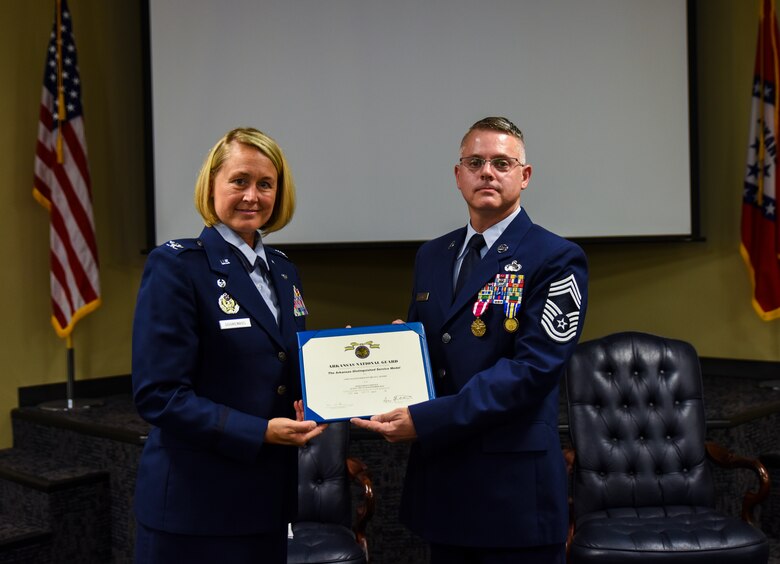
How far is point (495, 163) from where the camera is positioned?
202 centimetres

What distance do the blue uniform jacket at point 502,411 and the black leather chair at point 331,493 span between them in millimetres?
860

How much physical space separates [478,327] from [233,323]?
57cm

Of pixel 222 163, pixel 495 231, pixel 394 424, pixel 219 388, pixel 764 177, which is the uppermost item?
pixel 764 177

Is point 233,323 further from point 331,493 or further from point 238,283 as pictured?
point 331,493

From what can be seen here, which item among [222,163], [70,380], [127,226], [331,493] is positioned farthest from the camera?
[127,226]

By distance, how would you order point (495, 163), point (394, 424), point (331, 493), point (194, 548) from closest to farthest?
point (194, 548), point (394, 424), point (495, 163), point (331, 493)

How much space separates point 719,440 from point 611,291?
4.92 ft

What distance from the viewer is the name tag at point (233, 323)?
5.67 ft

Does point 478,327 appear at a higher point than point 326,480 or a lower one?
higher

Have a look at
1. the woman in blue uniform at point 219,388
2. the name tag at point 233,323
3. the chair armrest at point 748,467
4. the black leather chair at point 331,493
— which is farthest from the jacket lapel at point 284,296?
the chair armrest at point 748,467

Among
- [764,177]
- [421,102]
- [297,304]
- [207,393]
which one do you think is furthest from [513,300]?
[764,177]

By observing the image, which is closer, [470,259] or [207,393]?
[207,393]

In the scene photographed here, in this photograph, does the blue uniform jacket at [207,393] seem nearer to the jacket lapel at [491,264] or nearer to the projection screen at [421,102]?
the jacket lapel at [491,264]

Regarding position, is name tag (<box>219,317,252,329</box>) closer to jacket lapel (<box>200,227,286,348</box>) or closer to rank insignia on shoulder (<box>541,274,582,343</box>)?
jacket lapel (<box>200,227,286,348</box>)
